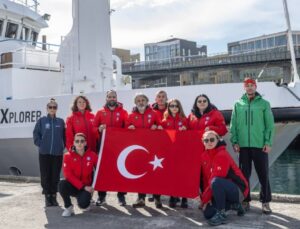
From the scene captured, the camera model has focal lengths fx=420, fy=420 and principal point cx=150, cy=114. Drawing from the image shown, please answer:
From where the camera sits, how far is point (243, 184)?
464 centimetres

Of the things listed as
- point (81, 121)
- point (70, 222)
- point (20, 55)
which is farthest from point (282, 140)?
point (20, 55)

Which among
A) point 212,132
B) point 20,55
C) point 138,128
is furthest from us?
point 20,55

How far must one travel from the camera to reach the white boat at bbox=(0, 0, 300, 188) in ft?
23.0

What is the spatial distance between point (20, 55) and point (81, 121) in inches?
205

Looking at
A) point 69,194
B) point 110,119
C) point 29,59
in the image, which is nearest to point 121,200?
point 69,194

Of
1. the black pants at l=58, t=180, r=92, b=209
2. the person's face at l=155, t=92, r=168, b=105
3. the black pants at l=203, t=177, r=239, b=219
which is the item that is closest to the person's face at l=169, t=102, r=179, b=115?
the person's face at l=155, t=92, r=168, b=105

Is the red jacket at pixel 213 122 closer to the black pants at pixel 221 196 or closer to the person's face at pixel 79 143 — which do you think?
the black pants at pixel 221 196

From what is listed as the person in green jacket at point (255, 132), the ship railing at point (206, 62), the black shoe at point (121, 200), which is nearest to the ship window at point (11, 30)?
the black shoe at point (121, 200)

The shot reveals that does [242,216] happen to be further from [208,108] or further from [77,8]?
[77,8]

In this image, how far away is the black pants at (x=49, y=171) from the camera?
550 centimetres

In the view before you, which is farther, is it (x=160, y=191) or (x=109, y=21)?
(x=109, y=21)

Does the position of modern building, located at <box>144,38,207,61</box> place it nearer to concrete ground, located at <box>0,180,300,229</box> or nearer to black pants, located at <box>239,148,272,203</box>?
concrete ground, located at <box>0,180,300,229</box>

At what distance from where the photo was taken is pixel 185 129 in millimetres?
5172

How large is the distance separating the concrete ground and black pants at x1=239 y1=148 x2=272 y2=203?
24 centimetres
